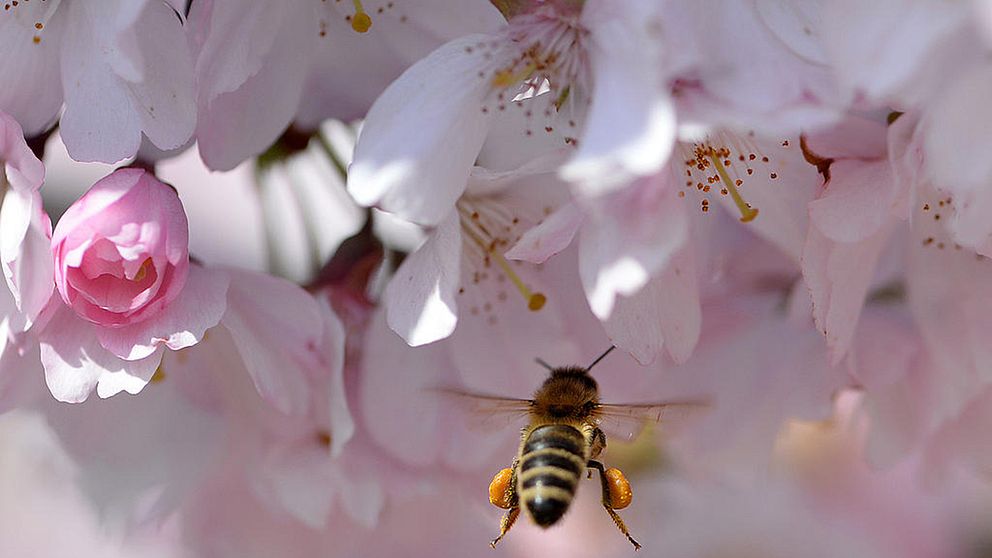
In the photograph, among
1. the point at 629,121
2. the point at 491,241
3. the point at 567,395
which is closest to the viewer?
the point at 629,121

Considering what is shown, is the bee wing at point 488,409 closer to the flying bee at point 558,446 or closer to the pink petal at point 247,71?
the flying bee at point 558,446

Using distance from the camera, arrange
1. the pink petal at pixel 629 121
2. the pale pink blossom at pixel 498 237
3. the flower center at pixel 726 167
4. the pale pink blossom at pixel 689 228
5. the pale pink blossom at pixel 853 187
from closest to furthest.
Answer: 1. the pink petal at pixel 629 121
2. the pale pink blossom at pixel 689 228
3. the pale pink blossom at pixel 853 187
4. the flower center at pixel 726 167
5. the pale pink blossom at pixel 498 237

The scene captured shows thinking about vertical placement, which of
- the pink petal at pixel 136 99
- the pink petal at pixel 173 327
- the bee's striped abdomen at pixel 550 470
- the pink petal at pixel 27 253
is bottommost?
the bee's striped abdomen at pixel 550 470

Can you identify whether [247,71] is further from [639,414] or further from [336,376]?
[639,414]

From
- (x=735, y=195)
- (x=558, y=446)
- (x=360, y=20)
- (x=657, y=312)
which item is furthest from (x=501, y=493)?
(x=360, y=20)

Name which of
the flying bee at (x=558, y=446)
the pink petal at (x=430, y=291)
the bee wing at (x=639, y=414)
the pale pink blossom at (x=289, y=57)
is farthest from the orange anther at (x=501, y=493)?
the pale pink blossom at (x=289, y=57)

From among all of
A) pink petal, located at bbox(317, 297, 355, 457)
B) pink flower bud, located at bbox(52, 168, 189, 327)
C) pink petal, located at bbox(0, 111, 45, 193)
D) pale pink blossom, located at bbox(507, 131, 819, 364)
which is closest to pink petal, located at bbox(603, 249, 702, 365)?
pale pink blossom, located at bbox(507, 131, 819, 364)

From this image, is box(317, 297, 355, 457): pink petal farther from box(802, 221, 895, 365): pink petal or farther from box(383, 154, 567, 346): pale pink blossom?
box(802, 221, 895, 365): pink petal
